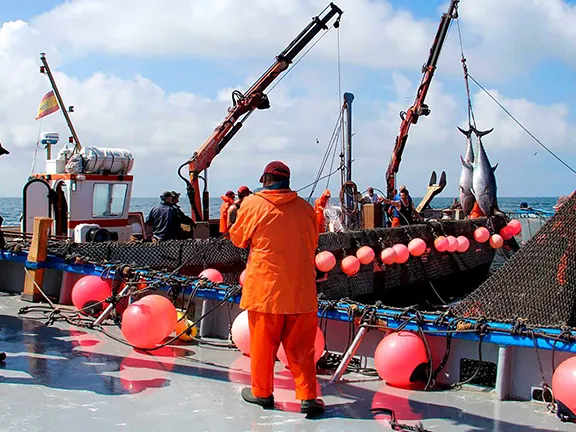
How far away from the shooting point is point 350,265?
416 inches

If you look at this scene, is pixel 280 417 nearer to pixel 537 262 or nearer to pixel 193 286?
pixel 193 286

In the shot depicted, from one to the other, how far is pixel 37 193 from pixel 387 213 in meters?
8.17

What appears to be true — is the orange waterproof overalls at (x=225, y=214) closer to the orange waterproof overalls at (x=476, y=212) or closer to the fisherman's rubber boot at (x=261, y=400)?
the fisherman's rubber boot at (x=261, y=400)

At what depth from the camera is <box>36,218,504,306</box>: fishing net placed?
25.4ft

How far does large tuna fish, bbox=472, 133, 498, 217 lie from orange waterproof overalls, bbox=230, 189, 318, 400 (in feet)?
43.6

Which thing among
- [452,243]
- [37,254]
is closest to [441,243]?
[452,243]

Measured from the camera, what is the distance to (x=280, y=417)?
165 inches

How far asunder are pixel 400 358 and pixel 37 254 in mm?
4695

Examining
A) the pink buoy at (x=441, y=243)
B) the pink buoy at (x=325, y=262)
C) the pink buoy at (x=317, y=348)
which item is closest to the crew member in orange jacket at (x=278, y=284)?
the pink buoy at (x=317, y=348)

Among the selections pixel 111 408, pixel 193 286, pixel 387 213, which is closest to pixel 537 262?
pixel 193 286

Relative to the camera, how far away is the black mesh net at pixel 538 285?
5293mm

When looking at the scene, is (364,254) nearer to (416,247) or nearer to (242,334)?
(416,247)

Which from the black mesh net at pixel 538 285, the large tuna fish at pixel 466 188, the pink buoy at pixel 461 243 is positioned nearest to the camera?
the black mesh net at pixel 538 285

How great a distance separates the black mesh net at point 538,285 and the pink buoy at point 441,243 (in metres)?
7.46
